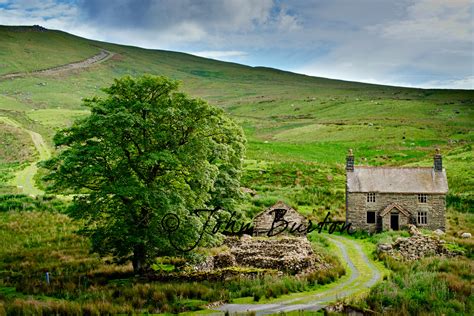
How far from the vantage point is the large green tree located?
88.3 ft

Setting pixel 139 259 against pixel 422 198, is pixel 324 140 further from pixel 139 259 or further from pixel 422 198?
pixel 139 259

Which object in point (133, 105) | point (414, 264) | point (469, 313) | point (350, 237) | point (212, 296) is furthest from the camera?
point (350, 237)

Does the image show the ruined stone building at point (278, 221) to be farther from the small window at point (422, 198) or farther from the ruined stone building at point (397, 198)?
the small window at point (422, 198)

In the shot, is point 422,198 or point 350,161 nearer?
point 422,198

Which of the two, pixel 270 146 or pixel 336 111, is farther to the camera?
pixel 336 111

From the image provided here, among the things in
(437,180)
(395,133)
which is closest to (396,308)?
(437,180)

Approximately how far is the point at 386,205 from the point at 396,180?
9.19ft

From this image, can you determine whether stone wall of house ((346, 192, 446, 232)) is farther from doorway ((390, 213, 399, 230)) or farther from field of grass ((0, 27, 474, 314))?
field of grass ((0, 27, 474, 314))

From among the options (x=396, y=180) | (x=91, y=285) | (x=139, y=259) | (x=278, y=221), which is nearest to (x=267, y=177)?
(x=396, y=180)

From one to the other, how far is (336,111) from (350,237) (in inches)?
5475

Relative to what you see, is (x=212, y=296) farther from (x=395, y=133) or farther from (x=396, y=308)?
(x=395, y=133)

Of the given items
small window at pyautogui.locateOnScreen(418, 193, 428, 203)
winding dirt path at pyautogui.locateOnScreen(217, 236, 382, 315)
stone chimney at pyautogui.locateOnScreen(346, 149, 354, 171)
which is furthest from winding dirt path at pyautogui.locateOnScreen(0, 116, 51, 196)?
small window at pyautogui.locateOnScreen(418, 193, 428, 203)

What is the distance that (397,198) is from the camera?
4862 centimetres

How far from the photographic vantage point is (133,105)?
27422mm
